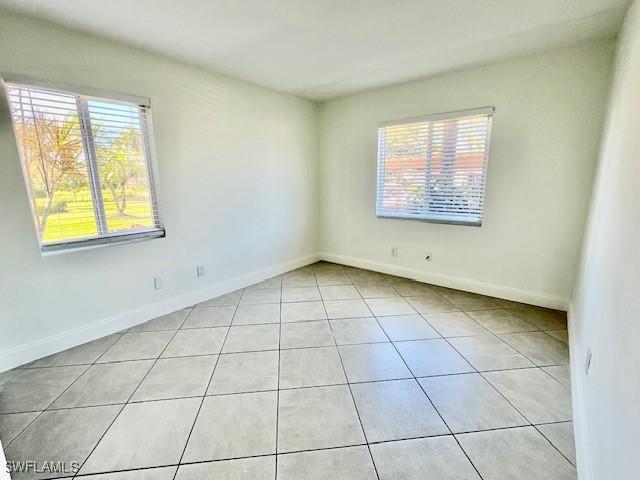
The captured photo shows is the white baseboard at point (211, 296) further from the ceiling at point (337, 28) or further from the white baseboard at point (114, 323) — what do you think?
the ceiling at point (337, 28)

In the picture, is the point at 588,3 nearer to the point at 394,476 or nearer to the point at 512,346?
the point at 512,346

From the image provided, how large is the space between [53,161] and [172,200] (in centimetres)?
89

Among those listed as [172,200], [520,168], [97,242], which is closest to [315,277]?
[172,200]

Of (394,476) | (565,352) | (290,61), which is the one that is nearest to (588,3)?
(290,61)

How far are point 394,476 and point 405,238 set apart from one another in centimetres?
278

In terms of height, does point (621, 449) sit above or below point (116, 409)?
above

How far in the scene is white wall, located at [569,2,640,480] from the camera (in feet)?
2.92

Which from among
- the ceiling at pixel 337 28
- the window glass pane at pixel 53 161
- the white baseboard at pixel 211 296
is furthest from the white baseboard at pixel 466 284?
the window glass pane at pixel 53 161

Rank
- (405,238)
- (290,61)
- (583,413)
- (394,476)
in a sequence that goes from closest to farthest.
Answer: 1. (394,476)
2. (583,413)
3. (290,61)
4. (405,238)

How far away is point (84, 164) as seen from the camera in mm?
2246

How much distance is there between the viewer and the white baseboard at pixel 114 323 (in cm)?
206

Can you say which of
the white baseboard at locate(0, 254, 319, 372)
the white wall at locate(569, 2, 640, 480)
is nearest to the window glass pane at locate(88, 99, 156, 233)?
the white baseboard at locate(0, 254, 319, 372)

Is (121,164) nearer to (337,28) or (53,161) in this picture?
(53,161)

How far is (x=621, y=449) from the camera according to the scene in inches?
33.8
